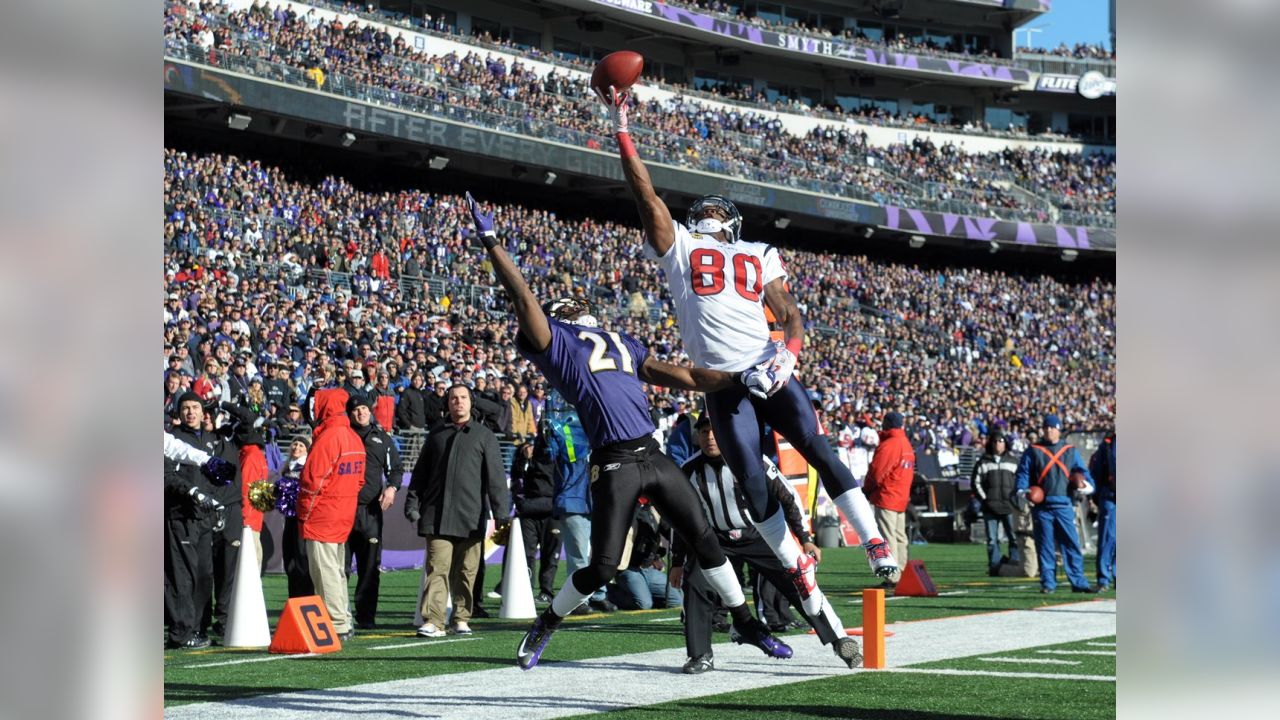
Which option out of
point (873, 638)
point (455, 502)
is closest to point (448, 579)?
point (455, 502)

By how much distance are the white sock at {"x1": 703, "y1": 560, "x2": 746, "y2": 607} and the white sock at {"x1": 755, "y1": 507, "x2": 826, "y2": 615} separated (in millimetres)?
300

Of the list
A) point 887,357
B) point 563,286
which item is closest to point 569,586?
point 563,286

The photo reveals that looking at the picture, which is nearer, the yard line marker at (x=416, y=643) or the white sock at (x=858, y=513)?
the white sock at (x=858, y=513)

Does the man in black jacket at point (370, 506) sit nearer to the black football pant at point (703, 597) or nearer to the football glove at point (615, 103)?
the black football pant at point (703, 597)

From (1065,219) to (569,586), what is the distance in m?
49.4

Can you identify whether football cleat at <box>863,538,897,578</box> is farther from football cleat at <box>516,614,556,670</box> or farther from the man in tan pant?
the man in tan pant

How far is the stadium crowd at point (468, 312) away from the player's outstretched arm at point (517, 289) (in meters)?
7.71

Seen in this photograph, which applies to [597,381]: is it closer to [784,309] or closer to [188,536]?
[784,309]

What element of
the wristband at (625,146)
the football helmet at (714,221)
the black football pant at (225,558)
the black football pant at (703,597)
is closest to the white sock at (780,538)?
the black football pant at (703,597)

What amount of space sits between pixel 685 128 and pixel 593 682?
38.6 m

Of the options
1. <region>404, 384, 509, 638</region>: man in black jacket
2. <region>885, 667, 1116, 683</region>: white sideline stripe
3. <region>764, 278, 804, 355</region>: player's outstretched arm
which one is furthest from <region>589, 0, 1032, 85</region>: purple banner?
<region>885, 667, 1116, 683</region>: white sideline stripe

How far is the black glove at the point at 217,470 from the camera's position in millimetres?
10492

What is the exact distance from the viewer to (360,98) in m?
34.8
